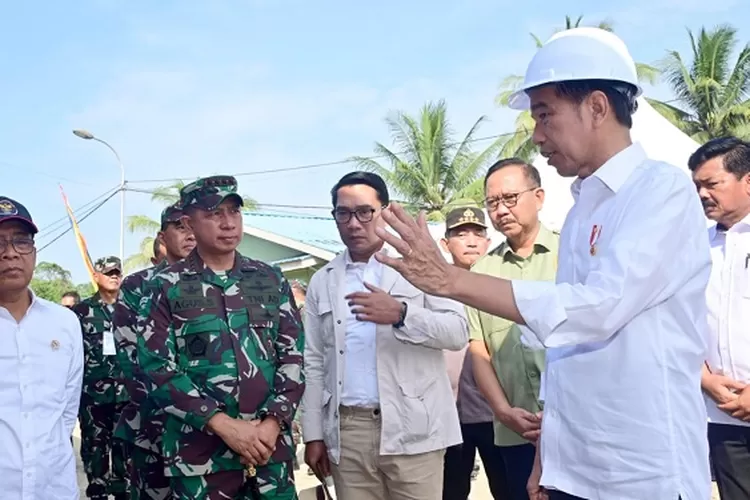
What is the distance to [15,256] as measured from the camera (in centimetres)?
327

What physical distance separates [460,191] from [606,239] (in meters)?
24.5

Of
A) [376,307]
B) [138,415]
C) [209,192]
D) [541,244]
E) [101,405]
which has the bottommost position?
[101,405]

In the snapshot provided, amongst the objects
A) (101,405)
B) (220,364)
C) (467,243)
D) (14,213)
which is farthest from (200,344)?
(101,405)

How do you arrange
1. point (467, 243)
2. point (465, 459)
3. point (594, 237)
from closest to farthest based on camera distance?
point (594, 237)
point (465, 459)
point (467, 243)

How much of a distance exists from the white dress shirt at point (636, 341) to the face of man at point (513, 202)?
1.76 metres

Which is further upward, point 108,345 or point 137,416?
point 108,345

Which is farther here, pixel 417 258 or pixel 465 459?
pixel 465 459

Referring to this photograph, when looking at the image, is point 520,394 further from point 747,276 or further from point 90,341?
point 90,341

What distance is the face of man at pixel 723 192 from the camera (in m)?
3.50

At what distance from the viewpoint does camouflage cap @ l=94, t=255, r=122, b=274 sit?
6.14 m

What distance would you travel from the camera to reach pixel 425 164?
27.1m

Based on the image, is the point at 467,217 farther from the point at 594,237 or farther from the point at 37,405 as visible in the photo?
the point at 594,237

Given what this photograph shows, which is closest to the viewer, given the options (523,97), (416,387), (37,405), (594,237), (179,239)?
(594,237)

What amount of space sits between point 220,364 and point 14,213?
1.13 metres
